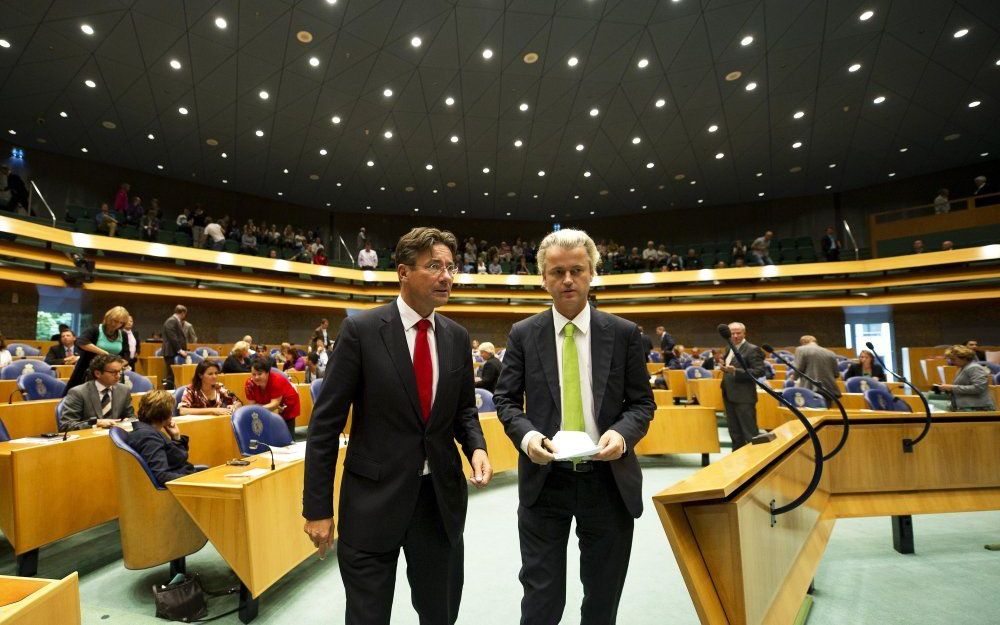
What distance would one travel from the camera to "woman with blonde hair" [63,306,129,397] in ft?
14.3

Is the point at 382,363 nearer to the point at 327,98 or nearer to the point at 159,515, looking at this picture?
the point at 159,515

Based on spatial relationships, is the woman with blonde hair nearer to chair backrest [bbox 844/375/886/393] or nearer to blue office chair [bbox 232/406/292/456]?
blue office chair [bbox 232/406/292/456]

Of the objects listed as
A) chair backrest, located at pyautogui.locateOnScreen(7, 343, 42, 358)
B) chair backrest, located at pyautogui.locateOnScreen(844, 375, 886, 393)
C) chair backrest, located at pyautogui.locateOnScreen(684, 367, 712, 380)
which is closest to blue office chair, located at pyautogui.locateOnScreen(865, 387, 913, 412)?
chair backrest, located at pyautogui.locateOnScreen(844, 375, 886, 393)

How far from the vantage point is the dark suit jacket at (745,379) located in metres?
4.81

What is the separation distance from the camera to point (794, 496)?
1.98 m

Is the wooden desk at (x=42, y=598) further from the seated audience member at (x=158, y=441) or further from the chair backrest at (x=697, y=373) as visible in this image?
the chair backrest at (x=697, y=373)

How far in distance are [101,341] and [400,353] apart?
5301 millimetres

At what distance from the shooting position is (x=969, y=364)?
4.61 metres

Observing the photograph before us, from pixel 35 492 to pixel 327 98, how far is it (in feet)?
34.6

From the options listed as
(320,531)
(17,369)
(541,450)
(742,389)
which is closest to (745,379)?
(742,389)

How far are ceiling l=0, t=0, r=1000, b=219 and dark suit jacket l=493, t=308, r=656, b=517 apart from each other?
895 centimetres

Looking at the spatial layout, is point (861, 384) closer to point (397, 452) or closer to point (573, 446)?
point (573, 446)

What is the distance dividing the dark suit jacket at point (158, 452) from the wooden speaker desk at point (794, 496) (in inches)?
103

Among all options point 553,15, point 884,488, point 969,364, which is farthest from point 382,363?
point 553,15
